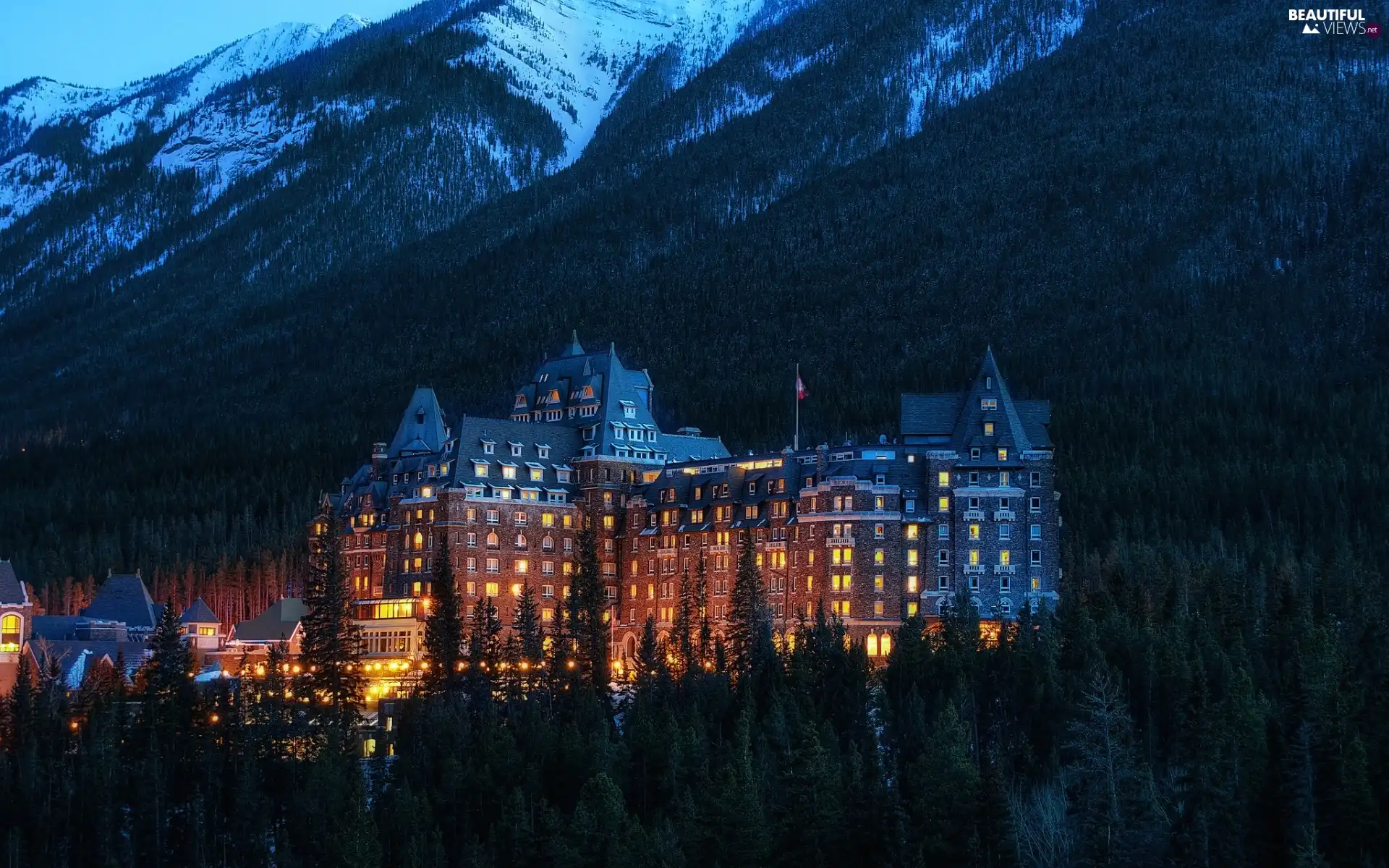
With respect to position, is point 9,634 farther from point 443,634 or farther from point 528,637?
point 528,637

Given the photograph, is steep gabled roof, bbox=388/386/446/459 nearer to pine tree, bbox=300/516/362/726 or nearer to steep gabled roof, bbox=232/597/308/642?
steep gabled roof, bbox=232/597/308/642

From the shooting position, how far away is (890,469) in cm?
16088

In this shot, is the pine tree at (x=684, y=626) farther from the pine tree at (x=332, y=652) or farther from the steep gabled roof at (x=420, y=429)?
the steep gabled roof at (x=420, y=429)

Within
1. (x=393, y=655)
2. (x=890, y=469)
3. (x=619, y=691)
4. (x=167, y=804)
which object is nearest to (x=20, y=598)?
(x=393, y=655)

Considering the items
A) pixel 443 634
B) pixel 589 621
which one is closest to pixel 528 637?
pixel 589 621

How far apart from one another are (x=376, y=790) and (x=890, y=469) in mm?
50417

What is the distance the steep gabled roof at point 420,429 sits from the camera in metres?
192

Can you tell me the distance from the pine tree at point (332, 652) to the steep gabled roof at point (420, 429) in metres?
24.0

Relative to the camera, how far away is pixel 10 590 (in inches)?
7042

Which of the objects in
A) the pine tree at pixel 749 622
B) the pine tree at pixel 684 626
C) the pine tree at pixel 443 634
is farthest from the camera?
the pine tree at pixel 443 634

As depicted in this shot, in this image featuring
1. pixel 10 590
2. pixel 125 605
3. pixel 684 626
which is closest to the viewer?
pixel 684 626

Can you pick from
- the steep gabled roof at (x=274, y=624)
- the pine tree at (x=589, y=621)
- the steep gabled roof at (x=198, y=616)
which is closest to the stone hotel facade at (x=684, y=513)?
the pine tree at (x=589, y=621)

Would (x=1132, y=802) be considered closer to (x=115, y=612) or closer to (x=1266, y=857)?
(x=1266, y=857)

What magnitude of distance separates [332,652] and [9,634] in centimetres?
3705
